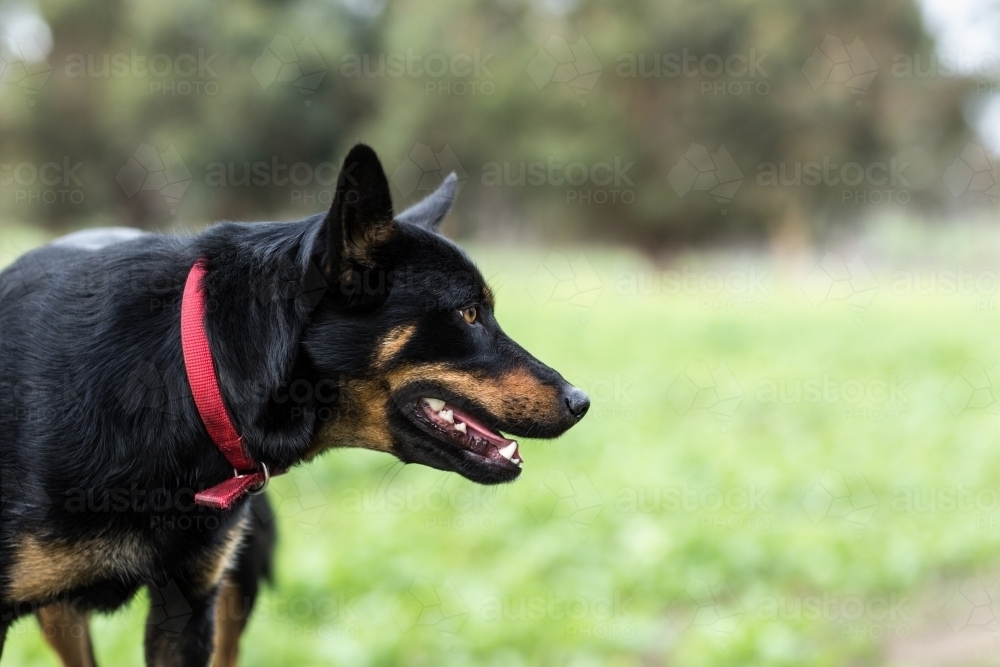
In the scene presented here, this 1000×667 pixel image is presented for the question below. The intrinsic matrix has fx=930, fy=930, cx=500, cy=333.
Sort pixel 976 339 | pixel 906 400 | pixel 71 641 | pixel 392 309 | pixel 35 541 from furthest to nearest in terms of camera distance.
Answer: pixel 976 339 → pixel 906 400 → pixel 71 641 → pixel 392 309 → pixel 35 541

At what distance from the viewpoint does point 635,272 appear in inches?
867

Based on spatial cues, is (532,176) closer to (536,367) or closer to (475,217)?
(475,217)

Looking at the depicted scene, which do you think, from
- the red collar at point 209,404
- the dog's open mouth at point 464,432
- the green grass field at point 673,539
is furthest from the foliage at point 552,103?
the red collar at point 209,404

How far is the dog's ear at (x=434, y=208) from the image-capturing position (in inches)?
127

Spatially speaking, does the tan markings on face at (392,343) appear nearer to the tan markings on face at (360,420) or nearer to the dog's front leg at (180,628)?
the tan markings on face at (360,420)

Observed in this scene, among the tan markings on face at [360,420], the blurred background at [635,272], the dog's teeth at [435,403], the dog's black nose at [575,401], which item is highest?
the dog's black nose at [575,401]

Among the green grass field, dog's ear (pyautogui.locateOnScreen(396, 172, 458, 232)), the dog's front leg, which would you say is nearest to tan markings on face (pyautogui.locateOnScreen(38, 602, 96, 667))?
the dog's front leg

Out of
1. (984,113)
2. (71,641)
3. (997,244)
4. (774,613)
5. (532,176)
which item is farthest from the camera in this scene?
(997,244)

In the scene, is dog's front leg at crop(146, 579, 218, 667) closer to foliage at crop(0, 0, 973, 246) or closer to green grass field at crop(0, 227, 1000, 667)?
green grass field at crop(0, 227, 1000, 667)

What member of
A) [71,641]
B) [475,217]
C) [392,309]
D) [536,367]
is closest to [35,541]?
[71,641]

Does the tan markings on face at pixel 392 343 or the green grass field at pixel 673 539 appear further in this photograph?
the green grass field at pixel 673 539

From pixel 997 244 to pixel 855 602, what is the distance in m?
29.6

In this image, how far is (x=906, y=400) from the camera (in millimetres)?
9391

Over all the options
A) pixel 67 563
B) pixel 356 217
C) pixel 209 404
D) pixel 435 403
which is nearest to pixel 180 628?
pixel 67 563
